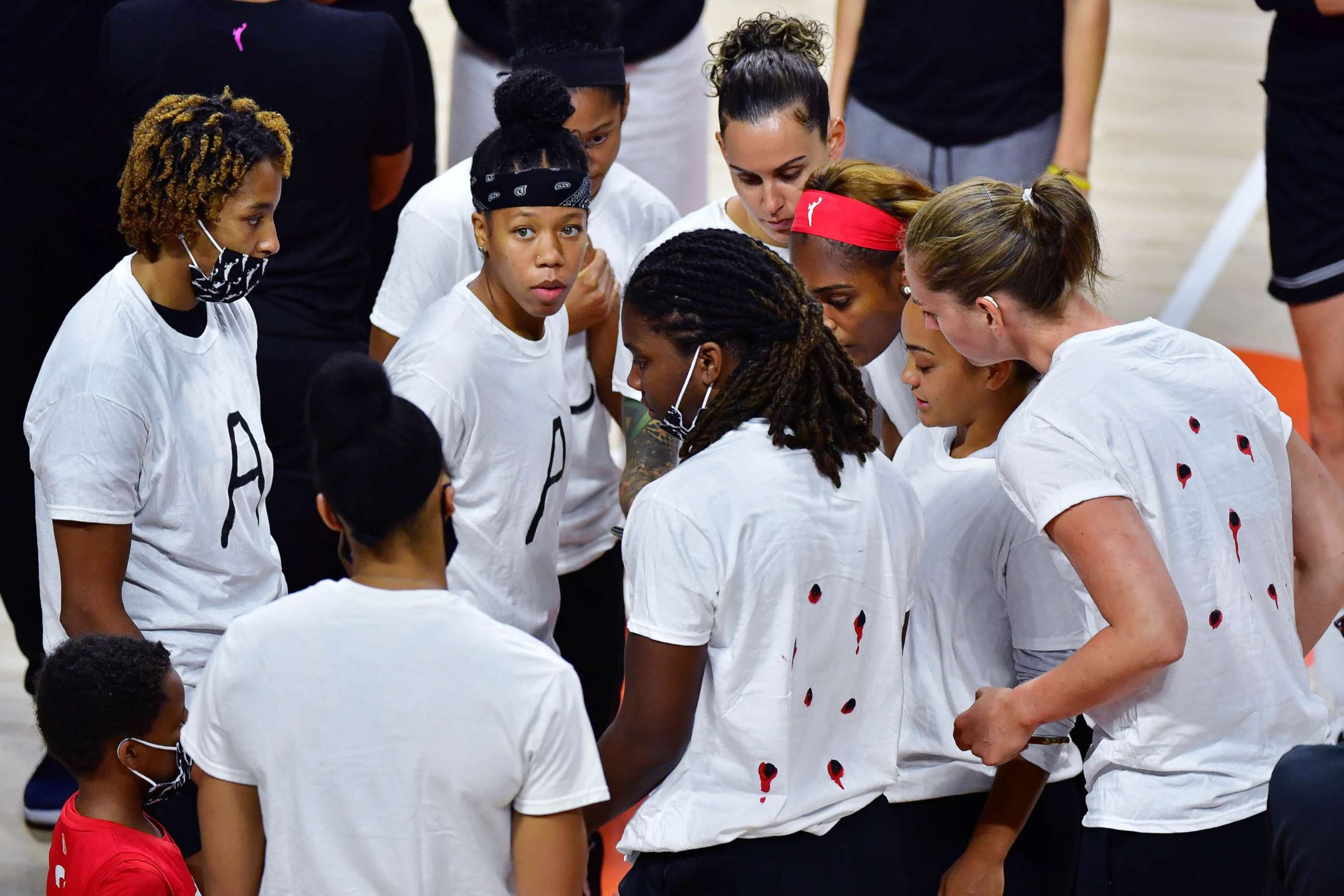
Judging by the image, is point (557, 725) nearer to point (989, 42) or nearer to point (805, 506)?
point (805, 506)

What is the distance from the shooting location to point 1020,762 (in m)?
2.58

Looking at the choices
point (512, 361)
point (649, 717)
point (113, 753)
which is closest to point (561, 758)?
Answer: point (649, 717)

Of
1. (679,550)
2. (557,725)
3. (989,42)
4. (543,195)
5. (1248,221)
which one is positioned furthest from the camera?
(1248,221)

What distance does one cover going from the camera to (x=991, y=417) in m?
2.73

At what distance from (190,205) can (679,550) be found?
1.17 m

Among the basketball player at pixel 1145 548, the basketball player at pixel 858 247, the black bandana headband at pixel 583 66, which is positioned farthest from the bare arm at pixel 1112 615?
the black bandana headband at pixel 583 66

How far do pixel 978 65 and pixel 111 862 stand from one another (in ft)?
10.4

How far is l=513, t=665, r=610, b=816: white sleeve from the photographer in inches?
79.7

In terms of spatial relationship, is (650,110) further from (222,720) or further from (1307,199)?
(222,720)

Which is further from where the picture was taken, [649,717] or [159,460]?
[159,460]

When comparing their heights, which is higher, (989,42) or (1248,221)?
(989,42)

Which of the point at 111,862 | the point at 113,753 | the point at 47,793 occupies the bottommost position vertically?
the point at 47,793

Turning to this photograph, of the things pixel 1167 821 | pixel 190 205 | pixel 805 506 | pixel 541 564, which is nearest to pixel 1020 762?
pixel 1167 821

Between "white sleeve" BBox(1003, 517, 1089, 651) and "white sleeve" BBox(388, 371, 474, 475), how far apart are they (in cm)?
107
